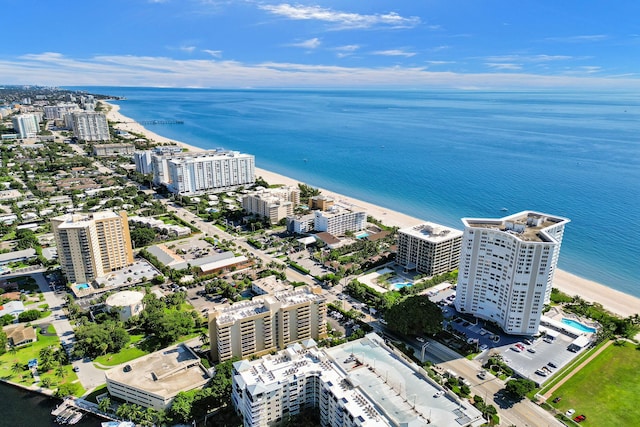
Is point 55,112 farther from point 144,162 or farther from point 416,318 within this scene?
point 416,318

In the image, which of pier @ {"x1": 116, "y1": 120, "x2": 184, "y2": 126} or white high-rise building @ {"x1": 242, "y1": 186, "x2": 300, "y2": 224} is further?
pier @ {"x1": 116, "y1": 120, "x2": 184, "y2": 126}

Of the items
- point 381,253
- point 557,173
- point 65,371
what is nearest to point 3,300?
point 65,371

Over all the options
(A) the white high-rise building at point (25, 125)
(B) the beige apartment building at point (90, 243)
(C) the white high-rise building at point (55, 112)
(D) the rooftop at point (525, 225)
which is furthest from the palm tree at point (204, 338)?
(C) the white high-rise building at point (55, 112)

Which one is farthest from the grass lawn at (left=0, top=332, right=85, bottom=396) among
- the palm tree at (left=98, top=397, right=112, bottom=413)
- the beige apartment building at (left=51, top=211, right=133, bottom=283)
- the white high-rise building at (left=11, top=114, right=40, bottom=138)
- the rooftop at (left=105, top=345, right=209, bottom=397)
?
the white high-rise building at (left=11, top=114, right=40, bottom=138)

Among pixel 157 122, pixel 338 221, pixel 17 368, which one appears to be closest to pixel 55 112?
pixel 157 122

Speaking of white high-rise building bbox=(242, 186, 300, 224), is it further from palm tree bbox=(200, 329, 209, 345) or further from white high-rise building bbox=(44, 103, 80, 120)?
white high-rise building bbox=(44, 103, 80, 120)

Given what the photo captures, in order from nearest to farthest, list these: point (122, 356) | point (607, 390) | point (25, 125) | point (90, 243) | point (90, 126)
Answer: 1. point (607, 390)
2. point (122, 356)
3. point (90, 243)
4. point (90, 126)
5. point (25, 125)

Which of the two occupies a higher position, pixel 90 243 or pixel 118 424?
pixel 90 243
